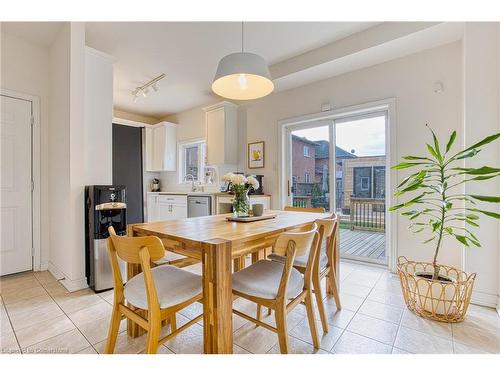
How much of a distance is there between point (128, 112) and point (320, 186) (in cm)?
431

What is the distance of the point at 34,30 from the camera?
101 inches

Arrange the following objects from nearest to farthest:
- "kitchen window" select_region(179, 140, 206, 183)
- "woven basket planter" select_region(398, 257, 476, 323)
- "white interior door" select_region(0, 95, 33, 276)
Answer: "woven basket planter" select_region(398, 257, 476, 323)
"white interior door" select_region(0, 95, 33, 276)
"kitchen window" select_region(179, 140, 206, 183)

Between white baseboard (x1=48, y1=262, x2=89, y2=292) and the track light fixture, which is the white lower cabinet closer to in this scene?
the track light fixture

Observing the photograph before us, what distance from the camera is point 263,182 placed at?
3986 mm

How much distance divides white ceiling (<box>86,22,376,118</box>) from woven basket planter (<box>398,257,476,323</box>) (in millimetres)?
2471

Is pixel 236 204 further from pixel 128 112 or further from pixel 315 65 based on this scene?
pixel 128 112

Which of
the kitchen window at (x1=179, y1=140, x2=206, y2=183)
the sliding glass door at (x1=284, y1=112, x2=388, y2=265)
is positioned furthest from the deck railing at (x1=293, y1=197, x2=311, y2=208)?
the kitchen window at (x1=179, y1=140, x2=206, y2=183)

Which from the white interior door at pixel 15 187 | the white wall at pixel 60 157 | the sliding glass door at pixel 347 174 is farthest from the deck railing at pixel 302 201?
the white interior door at pixel 15 187

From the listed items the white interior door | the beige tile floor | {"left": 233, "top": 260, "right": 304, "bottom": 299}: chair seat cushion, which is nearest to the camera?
{"left": 233, "top": 260, "right": 304, "bottom": 299}: chair seat cushion

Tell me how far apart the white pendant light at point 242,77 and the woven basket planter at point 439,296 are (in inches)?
75.0

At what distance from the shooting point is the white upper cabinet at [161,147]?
5152mm

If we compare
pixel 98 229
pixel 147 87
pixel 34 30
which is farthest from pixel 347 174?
pixel 34 30

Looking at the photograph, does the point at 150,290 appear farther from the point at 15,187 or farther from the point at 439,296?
the point at 15,187

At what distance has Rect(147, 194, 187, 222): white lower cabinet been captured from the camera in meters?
4.40
